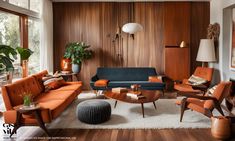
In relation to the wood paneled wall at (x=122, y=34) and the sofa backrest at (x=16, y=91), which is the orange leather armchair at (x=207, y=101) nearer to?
the sofa backrest at (x=16, y=91)

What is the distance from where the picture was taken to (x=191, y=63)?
25.6ft

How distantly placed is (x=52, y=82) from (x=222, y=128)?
373cm

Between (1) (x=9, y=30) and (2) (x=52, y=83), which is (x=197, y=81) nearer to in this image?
(2) (x=52, y=83)

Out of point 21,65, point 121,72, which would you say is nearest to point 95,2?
point 121,72

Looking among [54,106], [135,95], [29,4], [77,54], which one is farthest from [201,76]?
[29,4]

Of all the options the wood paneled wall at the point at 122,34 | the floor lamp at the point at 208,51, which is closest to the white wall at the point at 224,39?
the floor lamp at the point at 208,51

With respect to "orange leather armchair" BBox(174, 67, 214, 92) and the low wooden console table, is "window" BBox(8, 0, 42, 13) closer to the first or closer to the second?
the low wooden console table

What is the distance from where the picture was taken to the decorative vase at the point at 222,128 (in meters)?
3.58

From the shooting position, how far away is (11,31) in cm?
562

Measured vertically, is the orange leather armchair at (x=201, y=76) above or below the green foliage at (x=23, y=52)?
below

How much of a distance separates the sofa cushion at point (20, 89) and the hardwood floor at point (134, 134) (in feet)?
2.45

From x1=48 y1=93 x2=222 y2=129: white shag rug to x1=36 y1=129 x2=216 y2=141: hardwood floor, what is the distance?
0.61 feet

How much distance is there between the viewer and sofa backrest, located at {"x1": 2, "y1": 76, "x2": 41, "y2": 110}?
3812 millimetres

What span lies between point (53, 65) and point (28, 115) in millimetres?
4294
